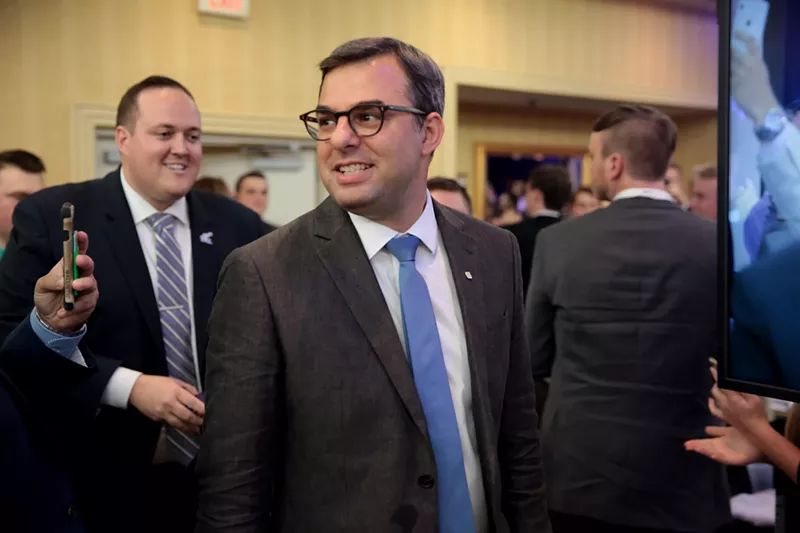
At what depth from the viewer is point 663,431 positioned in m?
2.17

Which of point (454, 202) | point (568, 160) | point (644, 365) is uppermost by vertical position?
point (568, 160)

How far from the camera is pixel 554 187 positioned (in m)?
3.95

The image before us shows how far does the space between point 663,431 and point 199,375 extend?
1.39 m

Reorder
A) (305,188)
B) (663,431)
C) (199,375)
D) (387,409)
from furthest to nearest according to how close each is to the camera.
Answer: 1. (305,188)
2. (663,431)
3. (199,375)
4. (387,409)

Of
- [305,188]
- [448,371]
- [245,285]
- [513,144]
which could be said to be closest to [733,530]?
[448,371]

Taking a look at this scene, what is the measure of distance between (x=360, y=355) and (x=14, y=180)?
93.3 inches

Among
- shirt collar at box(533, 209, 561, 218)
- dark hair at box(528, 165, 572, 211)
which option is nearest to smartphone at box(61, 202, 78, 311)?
shirt collar at box(533, 209, 561, 218)

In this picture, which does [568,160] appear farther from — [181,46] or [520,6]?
[181,46]

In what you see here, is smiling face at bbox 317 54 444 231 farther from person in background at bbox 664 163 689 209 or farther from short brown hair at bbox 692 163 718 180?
person in background at bbox 664 163 689 209

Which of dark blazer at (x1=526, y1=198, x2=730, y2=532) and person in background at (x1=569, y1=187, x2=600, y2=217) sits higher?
person in background at (x1=569, y1=187, x2=600, y2=217)

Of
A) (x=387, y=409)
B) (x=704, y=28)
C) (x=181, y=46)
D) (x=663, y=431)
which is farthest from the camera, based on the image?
(x=704, y=28)

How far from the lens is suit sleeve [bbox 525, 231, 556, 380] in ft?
7.88

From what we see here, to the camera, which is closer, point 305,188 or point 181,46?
point 181,46

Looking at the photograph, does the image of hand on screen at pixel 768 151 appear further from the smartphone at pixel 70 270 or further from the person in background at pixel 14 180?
the person in background at pixel 14 180
